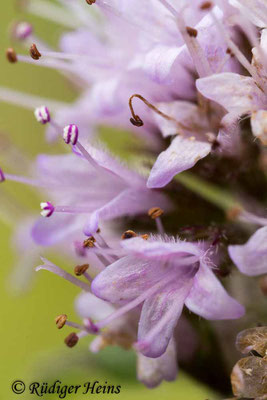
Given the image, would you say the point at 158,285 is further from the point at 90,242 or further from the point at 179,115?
the point at 179,115

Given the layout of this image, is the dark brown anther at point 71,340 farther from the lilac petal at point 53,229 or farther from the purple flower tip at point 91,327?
the lilac petal at point 53,229

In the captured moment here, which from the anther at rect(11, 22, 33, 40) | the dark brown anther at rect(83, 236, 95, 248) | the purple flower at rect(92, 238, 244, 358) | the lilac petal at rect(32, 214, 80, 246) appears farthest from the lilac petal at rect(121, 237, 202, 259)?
the anther at rect(11, 22, 33, 40)

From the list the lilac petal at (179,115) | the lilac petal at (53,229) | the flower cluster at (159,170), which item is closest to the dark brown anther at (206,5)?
the flower cluster at (159,170)

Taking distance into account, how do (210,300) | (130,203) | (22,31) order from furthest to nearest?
(22,31), (130,203), (210,300)

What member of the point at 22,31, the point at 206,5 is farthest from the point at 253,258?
the point at 22,31

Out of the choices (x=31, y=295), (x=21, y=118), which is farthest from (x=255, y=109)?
(x=21, y=118)

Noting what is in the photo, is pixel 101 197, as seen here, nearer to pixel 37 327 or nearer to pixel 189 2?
pixel 189 2

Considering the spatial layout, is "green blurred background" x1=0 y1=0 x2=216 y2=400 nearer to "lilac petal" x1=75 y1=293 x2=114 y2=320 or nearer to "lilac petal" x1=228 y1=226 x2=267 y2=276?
"lilac petal" x1=75 y1=293 x2=114 y2=320
